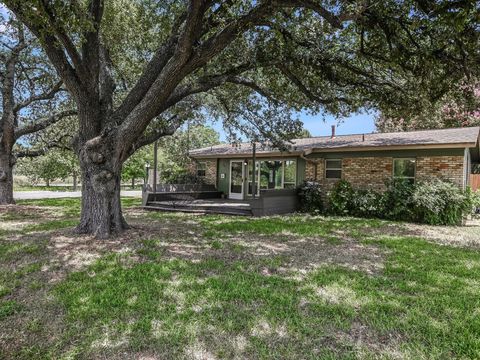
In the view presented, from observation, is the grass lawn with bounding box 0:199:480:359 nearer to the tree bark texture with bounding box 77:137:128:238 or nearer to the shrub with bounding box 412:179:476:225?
the tree bark texture with bounding box 77:137:128:238

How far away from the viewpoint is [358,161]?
12.5 metres

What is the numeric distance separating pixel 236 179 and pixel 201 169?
2.81 m

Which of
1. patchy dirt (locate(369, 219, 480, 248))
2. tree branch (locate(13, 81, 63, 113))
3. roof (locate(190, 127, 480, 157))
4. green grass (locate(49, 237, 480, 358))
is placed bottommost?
green grass (locate(49, 237, 480, 358))

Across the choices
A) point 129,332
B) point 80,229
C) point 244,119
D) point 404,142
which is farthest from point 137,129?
point 404,142

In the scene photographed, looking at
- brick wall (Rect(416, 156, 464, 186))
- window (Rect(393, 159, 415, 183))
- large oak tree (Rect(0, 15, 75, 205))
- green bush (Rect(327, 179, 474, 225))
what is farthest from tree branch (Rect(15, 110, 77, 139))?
brick wall (Rect(416, 156, 464, 186))

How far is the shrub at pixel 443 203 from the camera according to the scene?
9.93 m

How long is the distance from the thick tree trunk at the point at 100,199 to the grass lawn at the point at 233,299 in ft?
1.14

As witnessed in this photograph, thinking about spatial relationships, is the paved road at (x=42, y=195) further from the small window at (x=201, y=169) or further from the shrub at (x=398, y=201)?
the shrub at (x=398, y=201)

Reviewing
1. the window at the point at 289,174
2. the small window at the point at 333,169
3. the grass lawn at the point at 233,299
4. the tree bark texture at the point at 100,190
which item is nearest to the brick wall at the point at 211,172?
the window at the point at 289,174

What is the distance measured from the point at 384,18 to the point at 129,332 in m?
7.48

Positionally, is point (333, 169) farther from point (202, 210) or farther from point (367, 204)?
point (202, 210)

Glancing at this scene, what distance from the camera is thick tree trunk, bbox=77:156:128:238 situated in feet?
20.9

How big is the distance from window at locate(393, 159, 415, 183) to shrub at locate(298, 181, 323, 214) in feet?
9.54

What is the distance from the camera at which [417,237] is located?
309 inches
